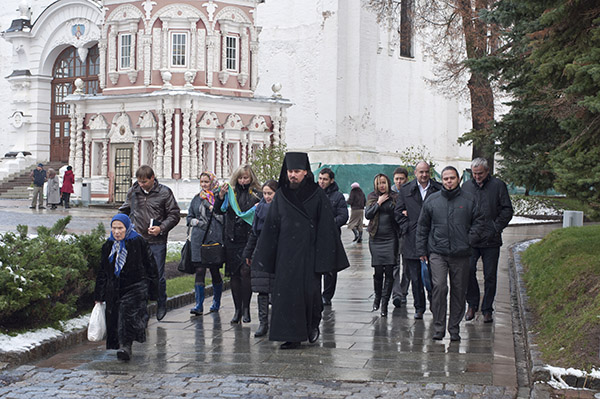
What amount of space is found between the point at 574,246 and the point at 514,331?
14.5 feet

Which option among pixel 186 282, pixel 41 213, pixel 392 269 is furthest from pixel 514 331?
pixel 41 213

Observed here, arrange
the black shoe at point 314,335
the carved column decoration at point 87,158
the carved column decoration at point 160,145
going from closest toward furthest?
the black shoe at point 314,335 < the carved column decoration at point 160,145 < the carved column decoration at point 87,158

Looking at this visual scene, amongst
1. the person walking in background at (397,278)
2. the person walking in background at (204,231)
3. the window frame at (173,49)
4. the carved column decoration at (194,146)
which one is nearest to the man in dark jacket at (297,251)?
the person walking in background at (204,231)

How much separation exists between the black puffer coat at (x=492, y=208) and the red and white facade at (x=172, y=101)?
23.4 metres

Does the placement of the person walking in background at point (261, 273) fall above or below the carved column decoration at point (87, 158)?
below

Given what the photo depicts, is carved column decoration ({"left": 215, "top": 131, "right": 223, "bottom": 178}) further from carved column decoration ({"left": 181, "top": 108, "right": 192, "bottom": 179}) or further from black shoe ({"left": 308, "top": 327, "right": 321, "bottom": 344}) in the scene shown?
black shoe ({"left": 308, "top": 327, "right": 321, "bottom": 344})

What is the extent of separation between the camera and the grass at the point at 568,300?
24.0 ft

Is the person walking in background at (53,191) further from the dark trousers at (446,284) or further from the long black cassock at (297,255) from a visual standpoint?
the dark trousers at (446,284)

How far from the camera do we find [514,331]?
9.83 metres

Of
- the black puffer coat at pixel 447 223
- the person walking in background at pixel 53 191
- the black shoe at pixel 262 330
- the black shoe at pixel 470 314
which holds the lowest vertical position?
the black shoe at pixel 262 330

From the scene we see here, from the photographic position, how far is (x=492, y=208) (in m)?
10.7

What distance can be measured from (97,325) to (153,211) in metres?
2.51

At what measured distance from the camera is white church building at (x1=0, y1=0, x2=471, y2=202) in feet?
113

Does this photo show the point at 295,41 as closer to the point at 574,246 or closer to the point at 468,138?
the point at 468,138
